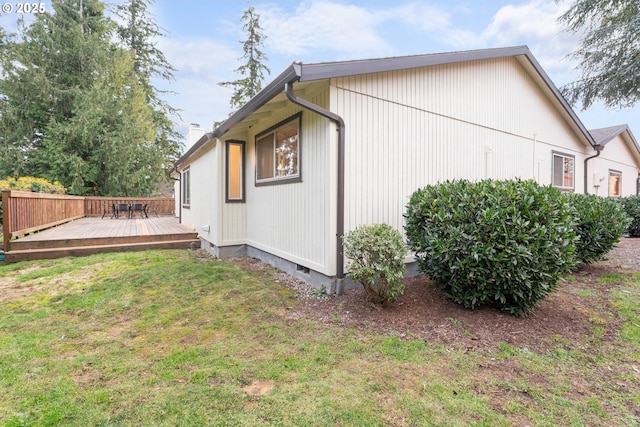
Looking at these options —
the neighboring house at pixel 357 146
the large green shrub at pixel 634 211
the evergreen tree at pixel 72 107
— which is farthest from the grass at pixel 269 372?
the evergreen tree at pixel 72 107

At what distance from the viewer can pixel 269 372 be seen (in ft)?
7.95

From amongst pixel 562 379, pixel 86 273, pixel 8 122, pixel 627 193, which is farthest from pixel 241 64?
pixel 562 379

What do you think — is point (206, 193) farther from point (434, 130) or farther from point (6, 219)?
point (434, 130)

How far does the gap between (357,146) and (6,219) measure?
6.74 metres

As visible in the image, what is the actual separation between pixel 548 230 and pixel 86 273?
22.2 feet

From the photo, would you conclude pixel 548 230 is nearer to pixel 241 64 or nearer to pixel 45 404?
pixel 45 404

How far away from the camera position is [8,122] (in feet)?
47.0

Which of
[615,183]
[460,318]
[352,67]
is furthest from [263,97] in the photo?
[615,183]

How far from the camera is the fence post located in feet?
19.1

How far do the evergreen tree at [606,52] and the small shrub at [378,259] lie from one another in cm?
1105

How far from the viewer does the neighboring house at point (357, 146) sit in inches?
164

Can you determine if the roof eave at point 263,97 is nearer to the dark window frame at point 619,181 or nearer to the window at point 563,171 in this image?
the window at point 563,171

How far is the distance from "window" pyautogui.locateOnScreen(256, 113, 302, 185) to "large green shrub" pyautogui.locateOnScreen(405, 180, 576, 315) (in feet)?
7.79

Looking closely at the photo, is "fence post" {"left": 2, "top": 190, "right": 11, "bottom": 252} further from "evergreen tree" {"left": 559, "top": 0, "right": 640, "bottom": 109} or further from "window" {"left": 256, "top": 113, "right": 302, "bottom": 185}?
"evergreen tree" {"left": 559, "top": 0, "right": 640, "bottom": 109}
